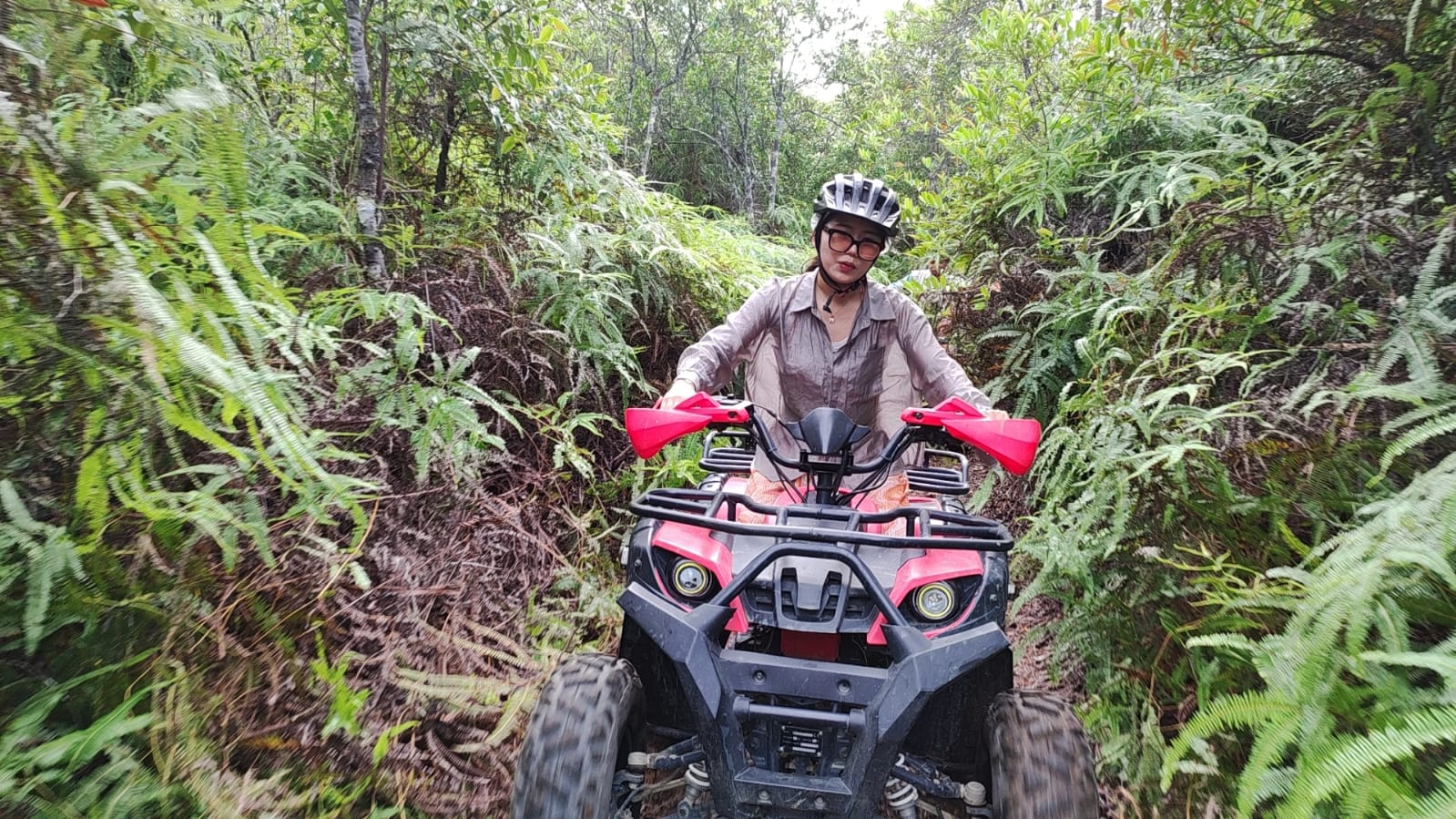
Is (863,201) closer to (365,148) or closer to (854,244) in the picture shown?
(854,244)

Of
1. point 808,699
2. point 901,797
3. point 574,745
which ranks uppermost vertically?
point 808,699

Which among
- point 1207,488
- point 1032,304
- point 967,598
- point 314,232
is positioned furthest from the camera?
point 1032,304

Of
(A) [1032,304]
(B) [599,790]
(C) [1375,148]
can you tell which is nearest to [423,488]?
(B) [599,790]

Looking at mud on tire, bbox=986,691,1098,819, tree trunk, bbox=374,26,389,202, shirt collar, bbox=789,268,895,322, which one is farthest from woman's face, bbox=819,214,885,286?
tree trunk, bbox=374,26,389,202

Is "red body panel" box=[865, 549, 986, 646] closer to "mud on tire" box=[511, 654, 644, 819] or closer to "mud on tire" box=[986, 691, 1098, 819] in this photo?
"mud on tire" box=[986, 691, 1098, 819]

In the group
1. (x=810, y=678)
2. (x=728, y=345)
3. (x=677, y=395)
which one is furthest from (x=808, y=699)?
(x=728, y=345)

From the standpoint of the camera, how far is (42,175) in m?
1.70

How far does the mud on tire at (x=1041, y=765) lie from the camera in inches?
68.9

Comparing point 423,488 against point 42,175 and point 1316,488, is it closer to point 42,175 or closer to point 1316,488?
point 42,175

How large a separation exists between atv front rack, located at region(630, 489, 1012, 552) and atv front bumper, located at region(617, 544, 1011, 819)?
61mm

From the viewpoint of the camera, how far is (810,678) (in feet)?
5.95

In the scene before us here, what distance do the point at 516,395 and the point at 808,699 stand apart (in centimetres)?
288

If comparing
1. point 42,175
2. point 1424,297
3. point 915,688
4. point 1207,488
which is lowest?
point 915,688

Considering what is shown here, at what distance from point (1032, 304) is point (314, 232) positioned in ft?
14.2
